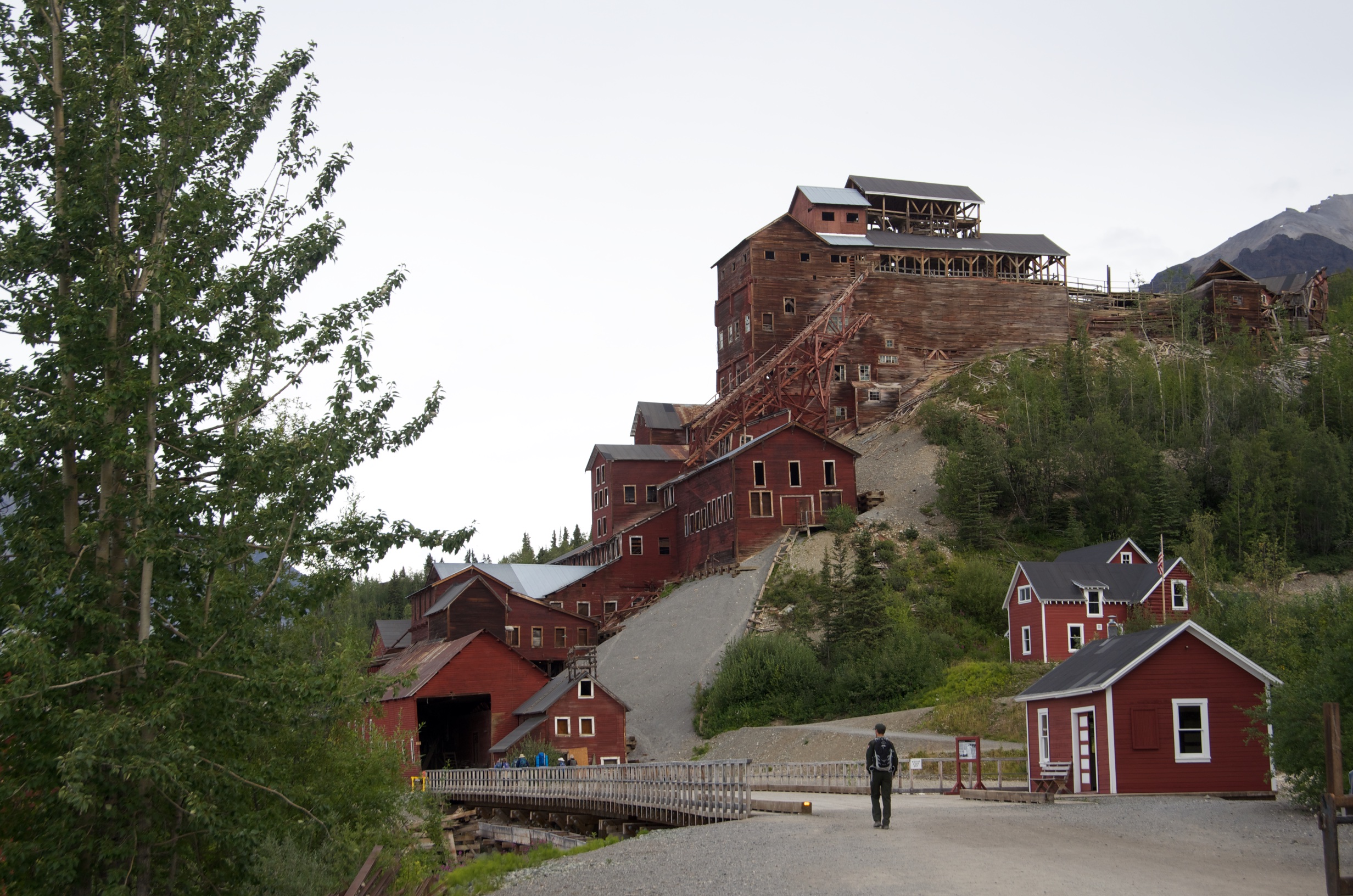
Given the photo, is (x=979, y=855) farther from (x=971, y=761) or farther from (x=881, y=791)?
(x=971, y=761)

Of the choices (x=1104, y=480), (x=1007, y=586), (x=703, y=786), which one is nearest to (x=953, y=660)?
(x=1007, y=586)

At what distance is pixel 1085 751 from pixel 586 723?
2283 cm

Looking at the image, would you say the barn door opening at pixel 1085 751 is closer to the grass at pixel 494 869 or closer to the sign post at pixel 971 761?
the sign post at pixel 971 761

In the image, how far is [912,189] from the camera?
295 feet

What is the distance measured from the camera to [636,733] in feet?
169

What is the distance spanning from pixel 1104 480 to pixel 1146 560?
10730 mm

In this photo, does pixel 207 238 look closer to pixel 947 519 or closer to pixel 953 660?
pixel 953 660

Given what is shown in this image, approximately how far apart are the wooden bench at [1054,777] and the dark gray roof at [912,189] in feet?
215

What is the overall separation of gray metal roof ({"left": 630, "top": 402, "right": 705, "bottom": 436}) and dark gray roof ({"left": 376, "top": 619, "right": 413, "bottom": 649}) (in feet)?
65.9

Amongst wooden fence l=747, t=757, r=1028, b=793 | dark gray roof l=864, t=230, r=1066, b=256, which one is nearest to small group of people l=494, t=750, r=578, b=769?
wooden fence l=747, t=757, r=1028, b=793

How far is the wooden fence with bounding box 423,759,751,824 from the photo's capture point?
24484 millimetres

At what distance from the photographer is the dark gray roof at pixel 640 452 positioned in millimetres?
76625

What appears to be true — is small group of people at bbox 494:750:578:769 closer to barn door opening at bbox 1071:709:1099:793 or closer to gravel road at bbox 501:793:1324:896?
gravel road at bbox 501:793:1324:896

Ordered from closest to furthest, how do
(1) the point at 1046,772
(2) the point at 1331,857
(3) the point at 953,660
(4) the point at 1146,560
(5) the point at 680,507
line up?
(2) the point at 1331,857
(1) the point at 1046,772
(3) the point at 953,660
(4) the point at 1146,560
(5) the point at 680,507
